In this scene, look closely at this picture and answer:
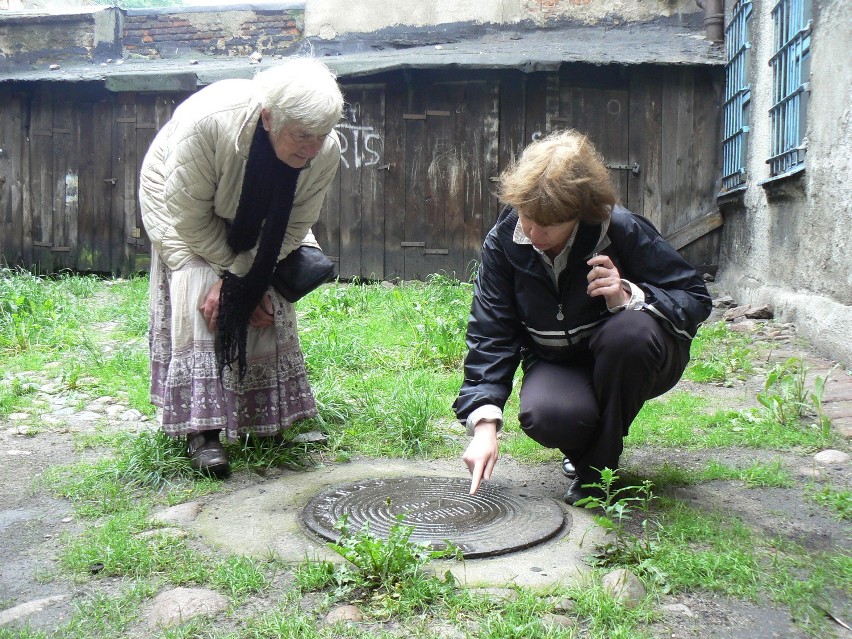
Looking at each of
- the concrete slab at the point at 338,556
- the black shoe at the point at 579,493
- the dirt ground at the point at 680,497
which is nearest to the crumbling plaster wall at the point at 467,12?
the dirt ground at the point at 680,497

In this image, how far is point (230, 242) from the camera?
3.31 meters

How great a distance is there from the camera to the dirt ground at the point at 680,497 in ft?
6.89

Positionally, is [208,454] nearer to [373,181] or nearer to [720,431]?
[720,431]

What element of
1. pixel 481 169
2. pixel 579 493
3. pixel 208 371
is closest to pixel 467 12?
pixel 481 169

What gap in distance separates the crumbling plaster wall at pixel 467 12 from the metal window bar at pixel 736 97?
1405 millimetres

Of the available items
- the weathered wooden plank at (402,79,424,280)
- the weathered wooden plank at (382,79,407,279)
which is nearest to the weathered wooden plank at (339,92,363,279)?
the weathered wooden plank at (382,79,407,279)

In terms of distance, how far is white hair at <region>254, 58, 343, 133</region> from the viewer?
2.82 m

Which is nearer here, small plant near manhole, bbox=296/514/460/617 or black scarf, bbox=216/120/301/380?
small plant near manhole, bbox=296/514/460/617

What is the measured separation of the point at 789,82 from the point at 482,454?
5216 millimetres

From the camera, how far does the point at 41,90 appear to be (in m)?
11.0

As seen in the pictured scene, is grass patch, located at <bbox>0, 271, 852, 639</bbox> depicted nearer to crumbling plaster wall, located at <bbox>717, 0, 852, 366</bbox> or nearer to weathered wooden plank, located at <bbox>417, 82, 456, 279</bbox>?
crumbling plaster wall, located at <bbox>717, 0, 852, 366</bbox>

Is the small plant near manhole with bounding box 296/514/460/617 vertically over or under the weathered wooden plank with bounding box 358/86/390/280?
under

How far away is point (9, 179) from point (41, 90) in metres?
1.29

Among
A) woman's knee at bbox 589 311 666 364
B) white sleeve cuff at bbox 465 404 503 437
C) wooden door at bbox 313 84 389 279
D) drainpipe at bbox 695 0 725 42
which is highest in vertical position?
drainpipe at bbox 695 0 725 42
